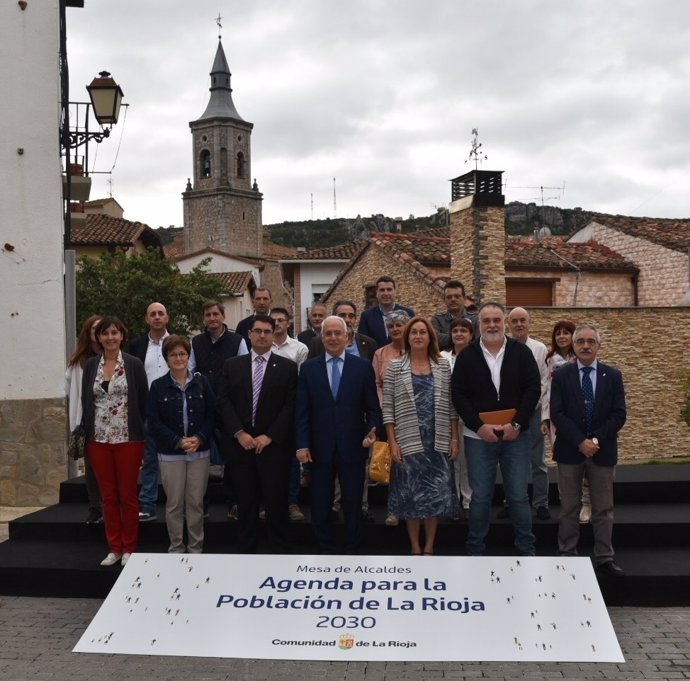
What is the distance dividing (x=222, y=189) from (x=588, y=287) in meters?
57.6

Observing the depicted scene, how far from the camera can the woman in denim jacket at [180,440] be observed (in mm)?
5672

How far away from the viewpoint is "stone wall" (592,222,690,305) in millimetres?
21359

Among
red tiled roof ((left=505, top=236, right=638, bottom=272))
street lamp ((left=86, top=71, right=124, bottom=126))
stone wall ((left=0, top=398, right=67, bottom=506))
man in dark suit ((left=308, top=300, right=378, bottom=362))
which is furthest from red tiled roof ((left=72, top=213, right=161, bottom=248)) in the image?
man in dark suit ((left=308, top=300, right=378, bottom=362))

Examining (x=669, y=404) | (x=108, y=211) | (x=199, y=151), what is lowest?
(x=669, y=404)

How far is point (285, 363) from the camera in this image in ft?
19.3

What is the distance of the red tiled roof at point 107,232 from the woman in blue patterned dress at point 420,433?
3178 cm

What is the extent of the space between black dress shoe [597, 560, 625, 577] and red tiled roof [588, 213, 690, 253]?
58.6 feet

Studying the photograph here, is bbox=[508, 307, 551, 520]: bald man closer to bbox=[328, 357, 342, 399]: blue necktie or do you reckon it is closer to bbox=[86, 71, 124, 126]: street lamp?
bbox=[328, 357, 342, 399]: blue necktie

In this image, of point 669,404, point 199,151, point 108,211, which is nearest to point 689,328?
point 669,404

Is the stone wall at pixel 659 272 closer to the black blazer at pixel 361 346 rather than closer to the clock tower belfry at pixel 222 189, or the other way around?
the black blazer at pixel 361 346

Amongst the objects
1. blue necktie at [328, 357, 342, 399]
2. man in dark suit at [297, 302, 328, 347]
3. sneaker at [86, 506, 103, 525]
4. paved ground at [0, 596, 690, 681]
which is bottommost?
paved ground at [0, 596, 690, 681]

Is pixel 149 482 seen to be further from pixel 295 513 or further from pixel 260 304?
pixel 260 304

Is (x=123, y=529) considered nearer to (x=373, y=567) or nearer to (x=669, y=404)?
(x=373, y=567)

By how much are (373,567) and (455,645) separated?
29.5 inches
